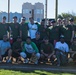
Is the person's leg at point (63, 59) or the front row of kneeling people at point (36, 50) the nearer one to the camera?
the person's leg at point (63, 59)

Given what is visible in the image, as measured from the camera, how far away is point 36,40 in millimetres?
13531

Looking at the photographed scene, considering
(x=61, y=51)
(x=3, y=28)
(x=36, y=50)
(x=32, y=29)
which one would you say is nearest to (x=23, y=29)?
(x=32, y=29)

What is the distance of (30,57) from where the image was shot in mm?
13133

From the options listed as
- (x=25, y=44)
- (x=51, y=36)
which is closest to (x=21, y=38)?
(x=25, y=44)

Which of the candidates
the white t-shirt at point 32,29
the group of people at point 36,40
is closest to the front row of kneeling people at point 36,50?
the group of people at point 36,40

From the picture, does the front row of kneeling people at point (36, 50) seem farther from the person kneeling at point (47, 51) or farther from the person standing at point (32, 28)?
the person standing at point (32, 28)

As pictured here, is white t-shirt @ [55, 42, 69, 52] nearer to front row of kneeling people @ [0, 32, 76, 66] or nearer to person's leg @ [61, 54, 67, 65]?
front row of kneeling people @ [0, 32, 76, 66]

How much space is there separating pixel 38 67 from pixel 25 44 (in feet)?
4.53

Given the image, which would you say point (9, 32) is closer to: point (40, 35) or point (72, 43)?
point (40, 35)

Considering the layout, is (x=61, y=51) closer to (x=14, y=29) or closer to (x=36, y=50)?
(x=36, y=50)

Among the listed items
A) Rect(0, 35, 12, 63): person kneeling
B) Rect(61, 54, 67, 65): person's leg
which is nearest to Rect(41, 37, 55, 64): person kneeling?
Rect(61, 54, 67, 65): person's leg

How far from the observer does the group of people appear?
13023 millimetres

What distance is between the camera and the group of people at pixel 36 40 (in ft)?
42.7

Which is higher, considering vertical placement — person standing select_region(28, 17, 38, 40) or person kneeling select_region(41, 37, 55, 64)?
person standing select_region(28, 17, 38, 40)
